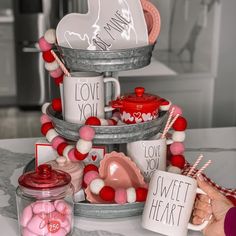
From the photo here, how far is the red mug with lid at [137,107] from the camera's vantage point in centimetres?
120

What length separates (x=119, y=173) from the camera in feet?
3.97

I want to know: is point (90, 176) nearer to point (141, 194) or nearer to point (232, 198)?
point (141, 194)

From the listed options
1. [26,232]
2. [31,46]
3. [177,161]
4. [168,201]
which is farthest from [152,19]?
[31,46]

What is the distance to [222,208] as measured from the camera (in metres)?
1.05

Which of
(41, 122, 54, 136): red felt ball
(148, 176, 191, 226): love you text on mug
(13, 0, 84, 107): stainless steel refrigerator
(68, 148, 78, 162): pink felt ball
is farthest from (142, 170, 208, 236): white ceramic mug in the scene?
(13, 0, 84, 107): stainless steel refrigerator

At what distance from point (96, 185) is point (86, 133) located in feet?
0.38

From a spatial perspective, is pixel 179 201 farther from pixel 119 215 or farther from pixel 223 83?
pixel 223 83

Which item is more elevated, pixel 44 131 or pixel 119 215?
pixel 44 131

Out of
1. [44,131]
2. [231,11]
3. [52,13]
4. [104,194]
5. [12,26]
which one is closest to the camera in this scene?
[104,194]

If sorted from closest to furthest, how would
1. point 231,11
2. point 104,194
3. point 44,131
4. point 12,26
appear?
point 104,194 < point 44,131 < point 231,11 < point 12,26

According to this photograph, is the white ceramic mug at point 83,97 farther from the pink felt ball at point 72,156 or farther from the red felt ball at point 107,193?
the red felt ball at point 107,193

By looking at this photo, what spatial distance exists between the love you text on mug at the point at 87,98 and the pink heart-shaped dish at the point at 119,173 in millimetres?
110

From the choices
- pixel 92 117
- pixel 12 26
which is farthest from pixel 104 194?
pixel 12 26

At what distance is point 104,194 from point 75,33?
38 cm
